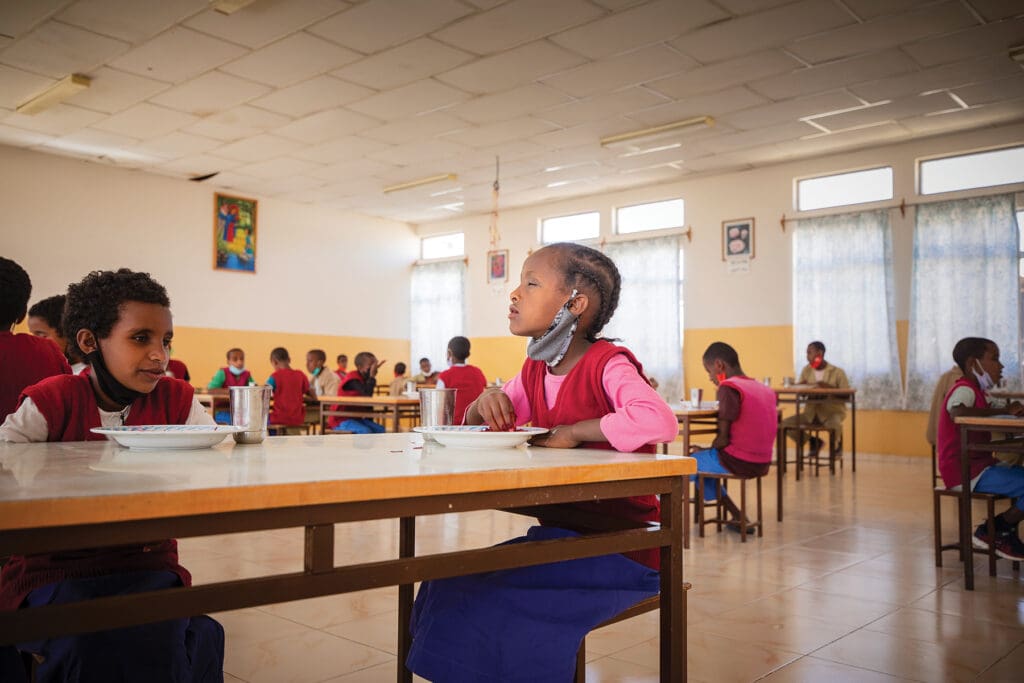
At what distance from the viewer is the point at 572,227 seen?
10906 millimetres

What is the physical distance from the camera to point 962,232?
7.71 meters

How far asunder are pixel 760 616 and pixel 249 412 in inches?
82.1

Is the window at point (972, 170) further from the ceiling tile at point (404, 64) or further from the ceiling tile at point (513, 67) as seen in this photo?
the ceiling tile at point (404, 64)

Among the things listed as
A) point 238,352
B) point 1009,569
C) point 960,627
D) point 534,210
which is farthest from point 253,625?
point 534,210

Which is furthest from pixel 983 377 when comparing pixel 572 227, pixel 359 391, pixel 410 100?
pixel 572 227

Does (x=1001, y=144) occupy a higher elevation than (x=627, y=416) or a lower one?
higher

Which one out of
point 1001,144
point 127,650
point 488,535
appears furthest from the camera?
point 1001,144

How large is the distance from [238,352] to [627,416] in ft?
26.6

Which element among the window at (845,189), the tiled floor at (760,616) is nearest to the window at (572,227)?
the window at (845,189)

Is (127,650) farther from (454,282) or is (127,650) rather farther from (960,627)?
(454,282)

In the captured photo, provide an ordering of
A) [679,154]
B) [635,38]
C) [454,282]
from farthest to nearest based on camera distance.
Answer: [454,282] < [679,154] < [635,38]

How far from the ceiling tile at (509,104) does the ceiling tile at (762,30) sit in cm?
134

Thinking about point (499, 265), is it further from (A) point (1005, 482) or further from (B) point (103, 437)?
(B) point (103, 437)

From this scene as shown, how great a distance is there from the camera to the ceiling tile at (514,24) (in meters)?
5.10
